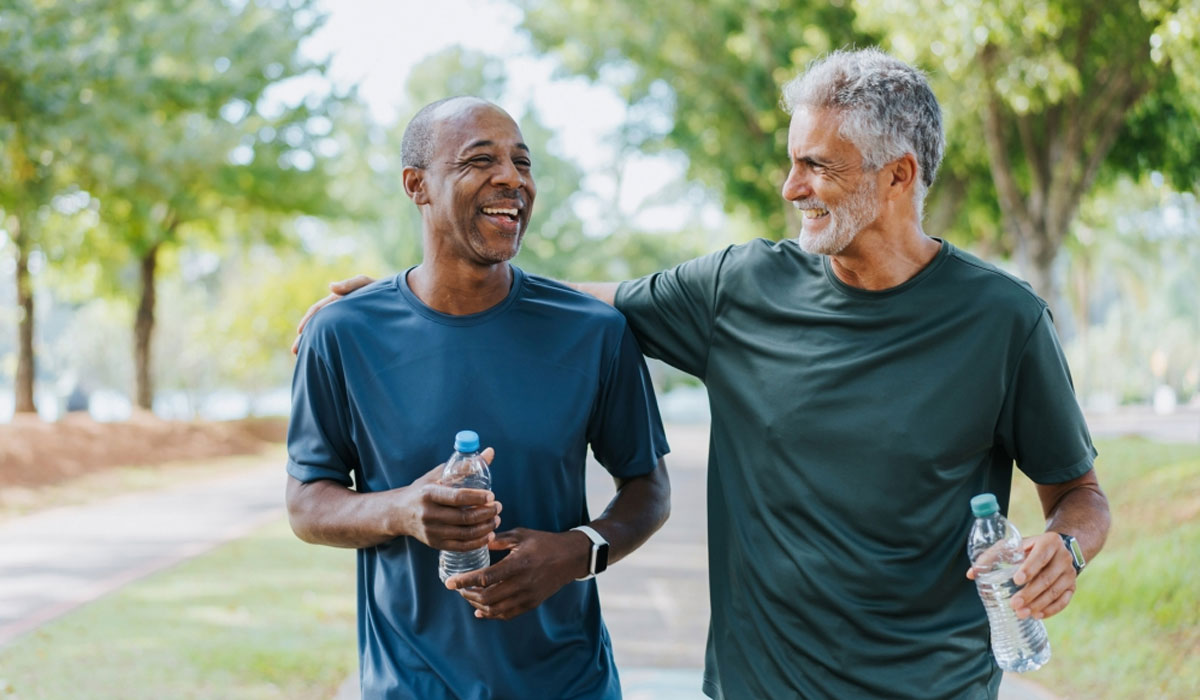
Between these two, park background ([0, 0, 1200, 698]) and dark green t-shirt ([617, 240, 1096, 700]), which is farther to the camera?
park background ([0, 0, 1200, 698])

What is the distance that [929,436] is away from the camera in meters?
2.89

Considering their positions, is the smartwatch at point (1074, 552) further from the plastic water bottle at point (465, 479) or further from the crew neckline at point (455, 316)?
the crew neckline at point (455, 316)

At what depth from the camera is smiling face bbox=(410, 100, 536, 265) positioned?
3121 mm

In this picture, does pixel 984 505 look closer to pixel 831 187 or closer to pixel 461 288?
pixel 831 187

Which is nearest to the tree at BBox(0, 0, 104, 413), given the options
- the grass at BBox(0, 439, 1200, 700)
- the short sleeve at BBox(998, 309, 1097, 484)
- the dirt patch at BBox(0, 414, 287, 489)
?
the dirt patch at BBox(0, 414, 287, 489)

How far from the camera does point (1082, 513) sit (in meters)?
2.95

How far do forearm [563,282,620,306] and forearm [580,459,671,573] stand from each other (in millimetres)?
521

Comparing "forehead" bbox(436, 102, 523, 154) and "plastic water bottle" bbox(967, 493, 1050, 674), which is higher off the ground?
"forehead" bbox(436, 102, 523, 154)

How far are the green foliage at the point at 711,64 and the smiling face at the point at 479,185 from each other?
1558 centimetres

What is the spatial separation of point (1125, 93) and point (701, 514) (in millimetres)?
7592

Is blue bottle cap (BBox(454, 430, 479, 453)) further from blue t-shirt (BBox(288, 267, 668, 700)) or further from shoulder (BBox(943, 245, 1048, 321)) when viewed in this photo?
shoulder (BBox(943, 245, 1048, 321))

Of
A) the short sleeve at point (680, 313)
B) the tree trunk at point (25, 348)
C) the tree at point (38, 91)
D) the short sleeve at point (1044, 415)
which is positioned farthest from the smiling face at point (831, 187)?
the tree trunk at point (25, 348)

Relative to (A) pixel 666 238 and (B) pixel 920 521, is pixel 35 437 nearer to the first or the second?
(B) pixel 920 521

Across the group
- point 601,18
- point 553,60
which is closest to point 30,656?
point 601,18
